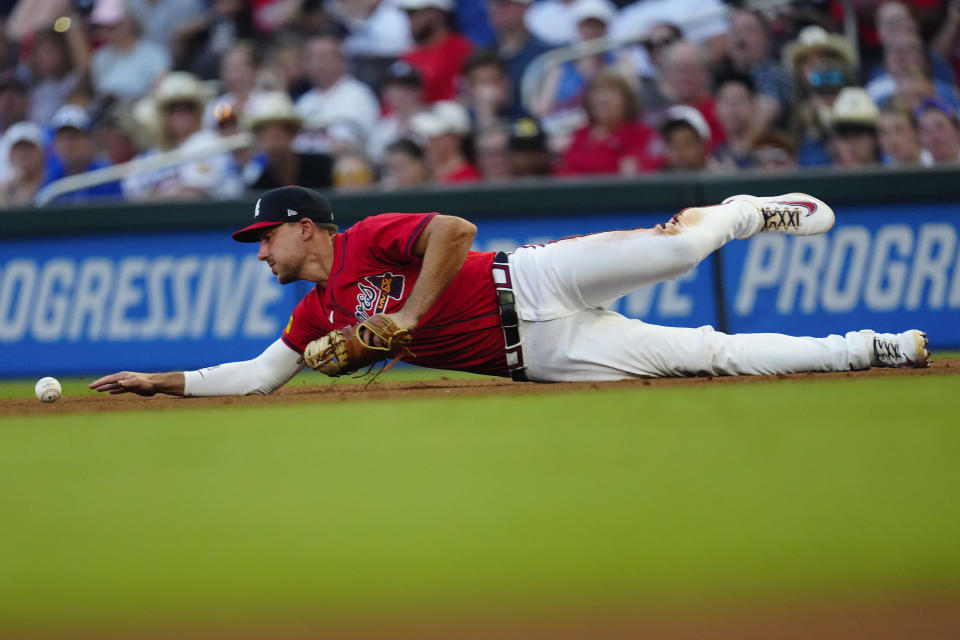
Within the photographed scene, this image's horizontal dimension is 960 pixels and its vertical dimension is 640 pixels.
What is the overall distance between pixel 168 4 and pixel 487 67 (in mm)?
4139

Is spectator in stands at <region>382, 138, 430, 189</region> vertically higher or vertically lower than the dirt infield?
higher

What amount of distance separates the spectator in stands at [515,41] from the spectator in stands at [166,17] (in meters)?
3.54

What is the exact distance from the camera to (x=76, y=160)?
1098cm

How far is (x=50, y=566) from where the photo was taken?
3.17 meters

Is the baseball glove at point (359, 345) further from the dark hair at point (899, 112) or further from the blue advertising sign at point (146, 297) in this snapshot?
the dark hair at point (899, 112)

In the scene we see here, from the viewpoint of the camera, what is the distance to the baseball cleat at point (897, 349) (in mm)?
5578

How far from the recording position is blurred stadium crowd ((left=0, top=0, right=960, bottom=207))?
9.55 meters

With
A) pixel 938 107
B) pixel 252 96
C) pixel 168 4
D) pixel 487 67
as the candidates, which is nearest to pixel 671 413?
pixel 938 107

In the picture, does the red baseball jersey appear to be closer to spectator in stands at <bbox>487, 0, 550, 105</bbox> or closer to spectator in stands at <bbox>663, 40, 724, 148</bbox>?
spectator in stands at <bbox>663, 40, 724, 148</bbox>

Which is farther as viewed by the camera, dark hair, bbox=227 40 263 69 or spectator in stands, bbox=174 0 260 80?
spectator in stands, bbox=174 0 260 80

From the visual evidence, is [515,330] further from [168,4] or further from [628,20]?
[168,4]

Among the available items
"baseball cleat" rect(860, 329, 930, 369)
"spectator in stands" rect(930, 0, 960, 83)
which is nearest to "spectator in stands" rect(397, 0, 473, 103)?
"spectator in stands" rect(930, 0, 960, 83)

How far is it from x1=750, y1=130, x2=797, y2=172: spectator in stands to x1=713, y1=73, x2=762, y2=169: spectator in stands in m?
0.06

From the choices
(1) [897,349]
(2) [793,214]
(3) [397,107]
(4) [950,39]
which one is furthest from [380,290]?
(4) [950,39]
